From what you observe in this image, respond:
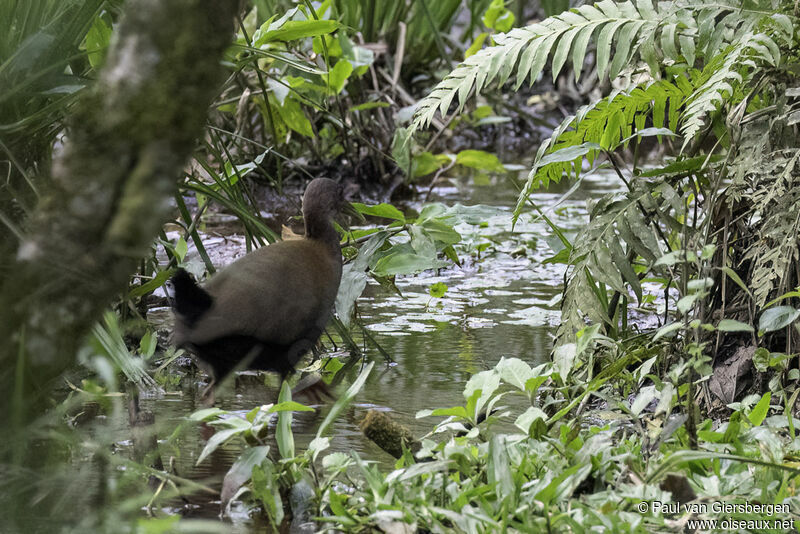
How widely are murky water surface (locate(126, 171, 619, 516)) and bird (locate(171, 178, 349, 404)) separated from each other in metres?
0.19

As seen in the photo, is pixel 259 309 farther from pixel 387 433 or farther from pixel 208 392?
pixel 387 433

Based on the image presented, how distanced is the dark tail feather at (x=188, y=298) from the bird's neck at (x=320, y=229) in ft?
2.25

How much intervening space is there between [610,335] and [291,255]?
3.33ft

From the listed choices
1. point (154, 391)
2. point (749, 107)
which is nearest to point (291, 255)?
point (154, 391)

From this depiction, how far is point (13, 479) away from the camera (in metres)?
2.08

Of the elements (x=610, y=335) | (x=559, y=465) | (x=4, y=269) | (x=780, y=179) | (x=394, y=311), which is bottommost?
(x=394, y=311)

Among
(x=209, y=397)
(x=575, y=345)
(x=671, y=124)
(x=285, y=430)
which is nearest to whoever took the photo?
(x=285, y=430)

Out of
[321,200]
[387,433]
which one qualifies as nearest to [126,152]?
[387,433]

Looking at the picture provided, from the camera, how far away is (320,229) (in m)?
3.63

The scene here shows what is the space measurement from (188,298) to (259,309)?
26 centimetres

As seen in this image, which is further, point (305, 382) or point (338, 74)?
point (338, 74)

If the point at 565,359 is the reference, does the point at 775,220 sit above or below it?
above

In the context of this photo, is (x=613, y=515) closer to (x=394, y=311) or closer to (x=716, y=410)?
(x=716, y=410)

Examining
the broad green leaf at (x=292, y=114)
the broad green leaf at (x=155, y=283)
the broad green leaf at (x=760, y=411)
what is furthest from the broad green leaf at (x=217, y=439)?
the broad green leaf at (x=292, y=114)
